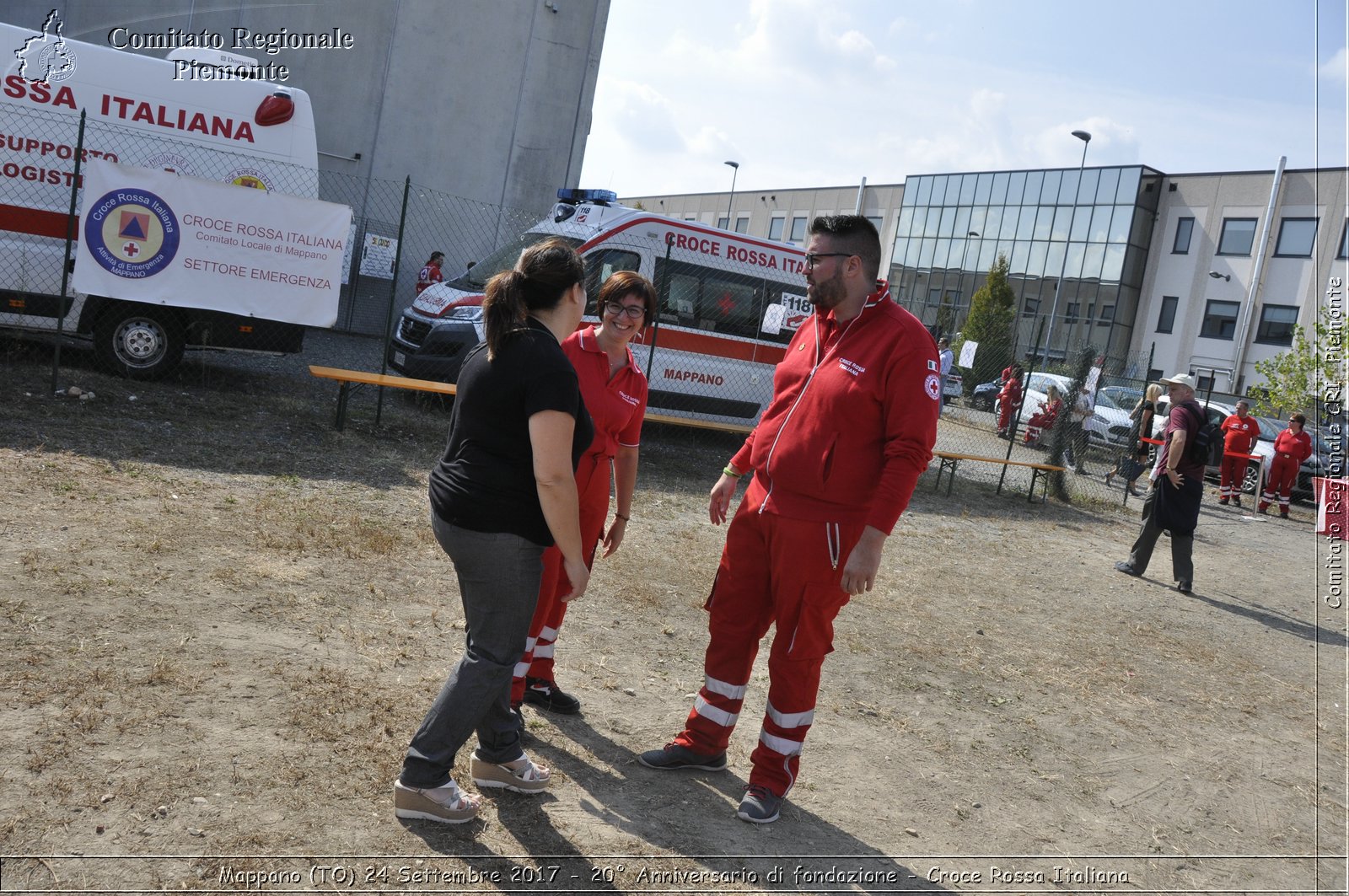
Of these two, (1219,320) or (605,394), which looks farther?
(1219,320)

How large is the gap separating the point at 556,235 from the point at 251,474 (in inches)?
195

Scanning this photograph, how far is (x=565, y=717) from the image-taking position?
425 cm

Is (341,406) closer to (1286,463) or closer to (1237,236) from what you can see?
(1286,463)

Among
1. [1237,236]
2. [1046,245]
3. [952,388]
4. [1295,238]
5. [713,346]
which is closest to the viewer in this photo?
[713,346]

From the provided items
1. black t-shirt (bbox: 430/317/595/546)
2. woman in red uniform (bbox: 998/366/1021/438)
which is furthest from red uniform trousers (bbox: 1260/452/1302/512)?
black t-shirt (bbox: 430/317/595/546)

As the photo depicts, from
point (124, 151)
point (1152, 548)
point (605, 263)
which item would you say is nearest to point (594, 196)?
point (605, 263)

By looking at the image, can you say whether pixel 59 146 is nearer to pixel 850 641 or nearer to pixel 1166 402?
pixel 850 641

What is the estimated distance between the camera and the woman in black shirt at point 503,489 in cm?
283

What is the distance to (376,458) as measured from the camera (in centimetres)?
870

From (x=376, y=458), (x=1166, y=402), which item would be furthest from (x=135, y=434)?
(x=1166, y=402)

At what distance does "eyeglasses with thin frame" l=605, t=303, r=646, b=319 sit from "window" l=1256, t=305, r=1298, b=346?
129ft

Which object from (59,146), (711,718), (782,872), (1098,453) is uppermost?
(59,146)

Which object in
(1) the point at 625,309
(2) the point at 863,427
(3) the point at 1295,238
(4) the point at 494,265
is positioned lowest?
(2) the point at 863,427

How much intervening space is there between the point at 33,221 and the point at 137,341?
1365mm
